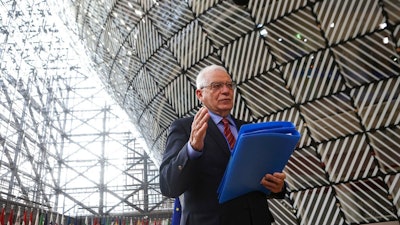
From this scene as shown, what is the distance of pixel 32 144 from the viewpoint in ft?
75.8

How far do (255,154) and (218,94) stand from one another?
457mm

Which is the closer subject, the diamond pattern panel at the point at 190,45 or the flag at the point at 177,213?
the flag at the point at 177,213

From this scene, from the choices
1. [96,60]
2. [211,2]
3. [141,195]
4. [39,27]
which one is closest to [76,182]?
[141,195]

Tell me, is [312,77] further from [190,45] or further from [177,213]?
[177,213]

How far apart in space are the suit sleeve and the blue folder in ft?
0.54

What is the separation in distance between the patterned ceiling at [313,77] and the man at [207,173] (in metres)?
5.46

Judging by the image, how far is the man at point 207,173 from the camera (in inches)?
62.8

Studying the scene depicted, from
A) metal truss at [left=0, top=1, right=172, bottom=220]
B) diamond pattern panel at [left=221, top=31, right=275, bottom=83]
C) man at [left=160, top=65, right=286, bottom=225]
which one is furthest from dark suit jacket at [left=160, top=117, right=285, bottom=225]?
metal truss at [left=0, top=1, right=172, bottom=220]

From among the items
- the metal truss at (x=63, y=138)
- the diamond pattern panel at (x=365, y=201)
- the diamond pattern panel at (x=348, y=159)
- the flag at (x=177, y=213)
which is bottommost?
the flag at (x=177, y=213)

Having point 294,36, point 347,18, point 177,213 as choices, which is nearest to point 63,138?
point 294,36

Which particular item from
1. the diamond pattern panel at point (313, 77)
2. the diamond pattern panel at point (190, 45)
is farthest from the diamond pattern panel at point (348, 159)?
the diamond pattern panel at point (190, 45)

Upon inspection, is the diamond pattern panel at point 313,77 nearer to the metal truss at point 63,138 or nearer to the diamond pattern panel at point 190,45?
the diamond pattern panel at point 190,45

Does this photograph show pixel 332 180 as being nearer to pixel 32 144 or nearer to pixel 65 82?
pixel 32 144

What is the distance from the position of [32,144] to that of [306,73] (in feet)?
65.7
